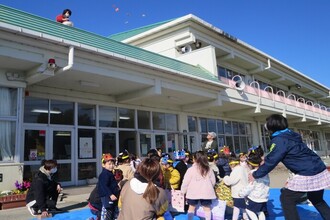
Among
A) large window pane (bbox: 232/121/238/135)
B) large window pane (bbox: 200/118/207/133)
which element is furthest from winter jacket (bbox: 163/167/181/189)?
large window pane (bbox: 232/121/238/135)

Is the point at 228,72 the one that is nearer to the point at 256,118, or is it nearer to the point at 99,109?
the point at 256,118

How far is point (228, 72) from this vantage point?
63.7 feet

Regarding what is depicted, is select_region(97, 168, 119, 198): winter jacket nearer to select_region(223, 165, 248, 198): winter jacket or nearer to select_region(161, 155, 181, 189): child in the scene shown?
select_region(161, 155, 181, 189): child

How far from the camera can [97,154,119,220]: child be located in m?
4.66

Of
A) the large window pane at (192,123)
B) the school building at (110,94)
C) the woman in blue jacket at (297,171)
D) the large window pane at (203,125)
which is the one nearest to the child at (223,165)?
the woman in blue jacket at (297,171)

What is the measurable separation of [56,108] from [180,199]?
640 cm

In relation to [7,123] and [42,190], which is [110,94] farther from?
[42,190]

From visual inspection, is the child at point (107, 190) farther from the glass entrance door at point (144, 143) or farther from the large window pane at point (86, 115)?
the glass entrance door at point (144, 143)

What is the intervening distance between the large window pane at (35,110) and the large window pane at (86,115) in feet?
4.39

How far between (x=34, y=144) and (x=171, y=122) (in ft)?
24.2

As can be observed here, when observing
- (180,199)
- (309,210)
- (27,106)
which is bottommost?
(309,210)

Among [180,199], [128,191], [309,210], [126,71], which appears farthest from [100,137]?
[128,191]

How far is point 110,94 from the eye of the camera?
39.3ft

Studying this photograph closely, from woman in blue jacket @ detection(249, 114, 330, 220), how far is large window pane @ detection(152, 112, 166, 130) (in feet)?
35.2
